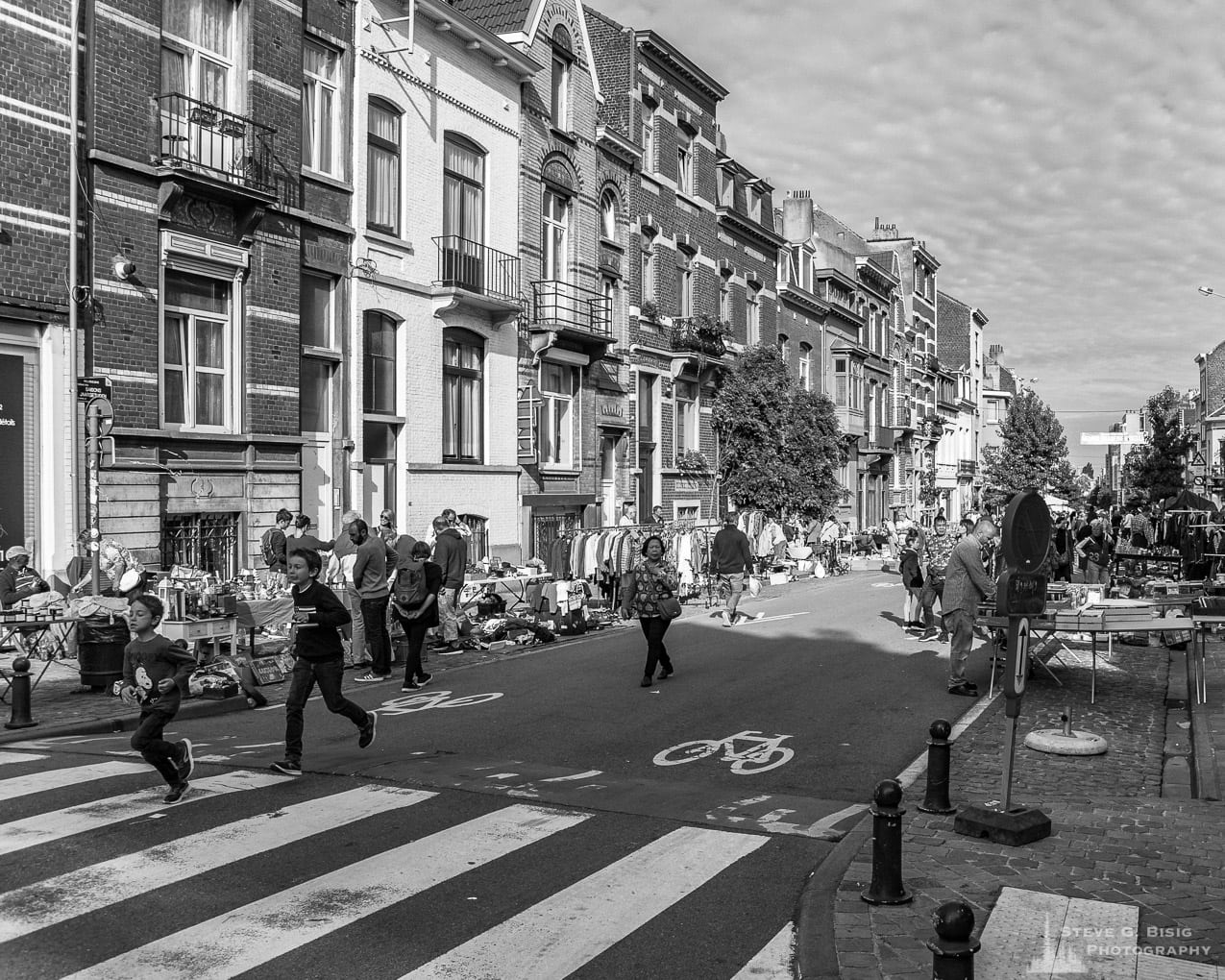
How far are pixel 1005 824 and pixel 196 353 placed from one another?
1388 centimetres

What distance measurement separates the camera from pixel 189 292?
16.8 meters

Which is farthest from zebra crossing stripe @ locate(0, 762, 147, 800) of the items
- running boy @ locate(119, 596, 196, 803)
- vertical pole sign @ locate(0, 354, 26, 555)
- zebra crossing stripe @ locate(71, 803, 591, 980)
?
vertical pole sign @ locate(0, 354, 26, 555)

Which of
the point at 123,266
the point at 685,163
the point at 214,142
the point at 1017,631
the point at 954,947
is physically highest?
the point at 685,163

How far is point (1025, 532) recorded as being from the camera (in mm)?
7109

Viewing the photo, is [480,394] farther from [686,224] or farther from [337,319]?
[686,224]

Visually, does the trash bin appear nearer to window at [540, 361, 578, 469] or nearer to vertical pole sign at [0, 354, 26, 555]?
vertical pole sign at [0, 354, 26, 555]

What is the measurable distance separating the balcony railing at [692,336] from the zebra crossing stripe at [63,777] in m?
24.9

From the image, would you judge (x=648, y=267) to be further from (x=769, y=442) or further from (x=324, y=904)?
(x=324, y=904)

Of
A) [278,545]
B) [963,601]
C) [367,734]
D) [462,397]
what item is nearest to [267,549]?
[278,545]

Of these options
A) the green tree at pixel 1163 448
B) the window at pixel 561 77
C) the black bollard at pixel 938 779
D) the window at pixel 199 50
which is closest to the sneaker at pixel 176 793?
the black bollard at pixel 938 779

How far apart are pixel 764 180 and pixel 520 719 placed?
103ft

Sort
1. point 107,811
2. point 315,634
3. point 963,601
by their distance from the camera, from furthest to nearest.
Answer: point 963,601 → point 315,634 → point 107,811

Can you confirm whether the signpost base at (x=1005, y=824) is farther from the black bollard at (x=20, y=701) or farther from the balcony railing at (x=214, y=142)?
the balcony railing at (x=214, y=142)

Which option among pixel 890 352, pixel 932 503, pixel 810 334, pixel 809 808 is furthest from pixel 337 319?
pixel 932 503
